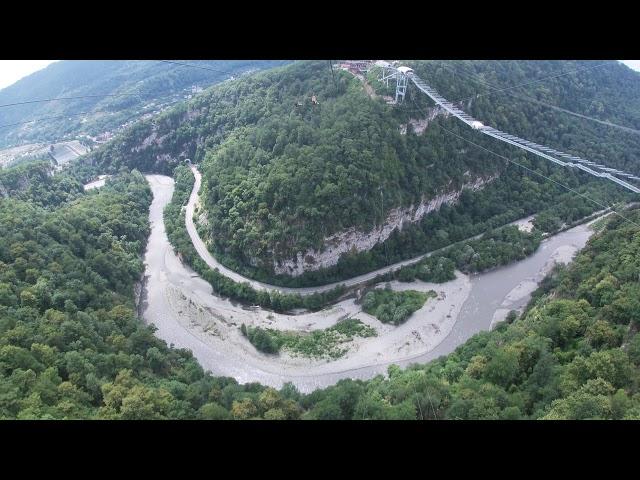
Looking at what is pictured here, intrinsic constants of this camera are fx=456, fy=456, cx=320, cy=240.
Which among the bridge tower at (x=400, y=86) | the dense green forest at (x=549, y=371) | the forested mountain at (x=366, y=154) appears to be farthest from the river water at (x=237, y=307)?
the bridge tower at (x=400, y=86)

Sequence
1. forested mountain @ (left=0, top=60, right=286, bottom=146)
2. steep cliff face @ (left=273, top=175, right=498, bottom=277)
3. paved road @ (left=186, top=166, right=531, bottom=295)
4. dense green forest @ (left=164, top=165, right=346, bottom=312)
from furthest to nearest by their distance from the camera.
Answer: forested mountain @ (left=0, top=60, right=286, bottom=146) → steep cliff face @ (left=273, top=175, right=498, bottom=277) → paved road @ (left=186, top=166, right=531, bottom=295) → dense green forest @ (left=164, top=165, right=346, bottom=312)

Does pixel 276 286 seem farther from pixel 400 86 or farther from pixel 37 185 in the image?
pixel 37 185

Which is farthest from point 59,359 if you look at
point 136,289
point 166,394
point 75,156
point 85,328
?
point 75,156

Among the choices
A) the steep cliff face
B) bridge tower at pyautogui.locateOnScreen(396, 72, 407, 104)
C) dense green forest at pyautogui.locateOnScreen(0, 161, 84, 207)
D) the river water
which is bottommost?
the river water

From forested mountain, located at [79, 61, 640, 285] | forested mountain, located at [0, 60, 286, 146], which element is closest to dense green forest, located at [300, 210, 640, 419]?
forested mountain, located at [79, 61, 640, 285]

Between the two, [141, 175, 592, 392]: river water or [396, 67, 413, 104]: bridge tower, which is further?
[396, 67, 413, 104]: bridge tower

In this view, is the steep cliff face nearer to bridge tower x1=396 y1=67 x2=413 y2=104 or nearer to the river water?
the river water

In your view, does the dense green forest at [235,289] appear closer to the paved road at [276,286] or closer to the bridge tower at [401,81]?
the paved road at [276,286]
